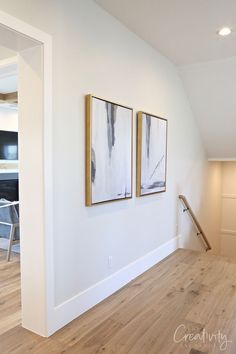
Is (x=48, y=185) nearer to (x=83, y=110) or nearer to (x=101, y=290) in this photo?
(x=83, y=110)

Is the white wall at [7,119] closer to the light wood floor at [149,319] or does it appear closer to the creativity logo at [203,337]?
the light wood floor at [149,319]

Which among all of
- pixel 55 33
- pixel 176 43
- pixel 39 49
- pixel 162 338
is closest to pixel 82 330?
pixel 162 338

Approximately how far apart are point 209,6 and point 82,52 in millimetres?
1159

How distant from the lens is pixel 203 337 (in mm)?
2174

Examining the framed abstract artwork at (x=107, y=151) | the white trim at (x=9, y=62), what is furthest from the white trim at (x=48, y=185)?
the white trim at (x=9, y=62)

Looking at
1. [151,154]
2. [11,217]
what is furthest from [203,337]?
[11,217]

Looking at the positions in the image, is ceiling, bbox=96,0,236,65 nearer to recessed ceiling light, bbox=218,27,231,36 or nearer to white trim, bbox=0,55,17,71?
recessed ceiling light, bbox=218,27,231,36

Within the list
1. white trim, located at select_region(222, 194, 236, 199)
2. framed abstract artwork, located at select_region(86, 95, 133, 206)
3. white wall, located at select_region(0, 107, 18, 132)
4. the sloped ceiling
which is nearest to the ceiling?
the sloped ceiling

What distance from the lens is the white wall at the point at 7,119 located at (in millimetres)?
6559

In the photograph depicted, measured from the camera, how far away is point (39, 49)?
2.06 metres

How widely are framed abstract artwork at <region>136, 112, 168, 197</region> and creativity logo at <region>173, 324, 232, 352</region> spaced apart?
1.49m

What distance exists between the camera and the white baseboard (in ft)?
7.55

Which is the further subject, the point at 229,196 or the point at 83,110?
the point at 229,196

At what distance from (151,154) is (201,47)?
138cm
